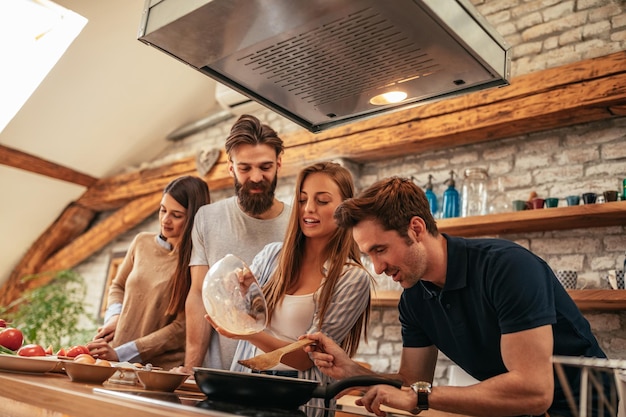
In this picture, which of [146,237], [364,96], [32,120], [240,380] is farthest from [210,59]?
[32,120]

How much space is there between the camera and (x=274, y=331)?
1.91 m

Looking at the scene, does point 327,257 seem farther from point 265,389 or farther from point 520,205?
point 520,205

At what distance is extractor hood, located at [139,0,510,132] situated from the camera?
4.21ft

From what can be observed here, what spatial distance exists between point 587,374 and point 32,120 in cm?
550

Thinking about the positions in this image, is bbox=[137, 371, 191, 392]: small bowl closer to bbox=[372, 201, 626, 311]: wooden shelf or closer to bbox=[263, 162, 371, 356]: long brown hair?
bbox=[263, 162, 371, 356]: long brown hair

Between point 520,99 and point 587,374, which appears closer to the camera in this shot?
point 587,374

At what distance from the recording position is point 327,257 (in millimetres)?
2031

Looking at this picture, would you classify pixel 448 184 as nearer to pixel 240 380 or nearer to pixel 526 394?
pixel 526 394

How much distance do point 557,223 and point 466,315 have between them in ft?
6.57

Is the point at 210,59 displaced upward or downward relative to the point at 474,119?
downward

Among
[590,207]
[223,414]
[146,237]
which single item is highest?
[590,207]

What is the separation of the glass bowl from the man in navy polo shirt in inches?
8.9

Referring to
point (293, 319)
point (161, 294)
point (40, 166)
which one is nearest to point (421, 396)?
point (293, 319)

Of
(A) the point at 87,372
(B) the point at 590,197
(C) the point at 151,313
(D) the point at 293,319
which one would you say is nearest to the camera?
(A) the point at 87,372
